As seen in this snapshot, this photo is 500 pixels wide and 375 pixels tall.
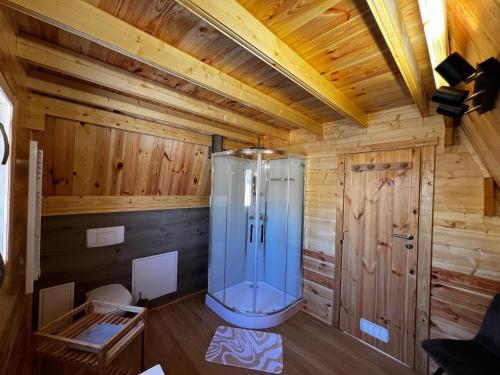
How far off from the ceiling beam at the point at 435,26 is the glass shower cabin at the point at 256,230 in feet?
5.61

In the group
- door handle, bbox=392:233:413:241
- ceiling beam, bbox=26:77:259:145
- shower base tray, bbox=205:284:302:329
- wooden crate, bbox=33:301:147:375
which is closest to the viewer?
wooden crate, bbox=33:301:147:375

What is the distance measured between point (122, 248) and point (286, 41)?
8.49 ft

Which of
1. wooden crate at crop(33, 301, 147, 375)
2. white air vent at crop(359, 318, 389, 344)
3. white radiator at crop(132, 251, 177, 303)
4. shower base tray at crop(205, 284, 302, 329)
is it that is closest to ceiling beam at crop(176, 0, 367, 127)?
wooden crate at crop(33, 301, 147, 375)

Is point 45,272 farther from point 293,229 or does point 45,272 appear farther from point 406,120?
point 406,120

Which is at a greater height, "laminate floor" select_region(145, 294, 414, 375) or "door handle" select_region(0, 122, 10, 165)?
"door handle" select_region(0, 122, 10, 165)

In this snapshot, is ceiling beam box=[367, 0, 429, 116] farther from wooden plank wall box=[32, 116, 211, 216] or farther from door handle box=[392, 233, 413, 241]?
wooden plank wall box=[32, 116, 211, 216]

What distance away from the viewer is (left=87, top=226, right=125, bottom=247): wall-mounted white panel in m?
A: 2.23

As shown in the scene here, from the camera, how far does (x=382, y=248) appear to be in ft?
6.99

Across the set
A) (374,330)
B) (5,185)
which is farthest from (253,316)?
(5,185)

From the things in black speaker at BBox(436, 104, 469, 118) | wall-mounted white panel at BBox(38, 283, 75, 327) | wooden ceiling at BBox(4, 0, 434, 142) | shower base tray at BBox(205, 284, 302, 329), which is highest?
wooden ceiling at BBox(4, 0, 434, 142)

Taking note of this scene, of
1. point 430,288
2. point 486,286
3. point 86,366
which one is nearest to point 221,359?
point 86,366

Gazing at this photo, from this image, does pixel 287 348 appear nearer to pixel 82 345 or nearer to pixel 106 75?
pixel 82 345

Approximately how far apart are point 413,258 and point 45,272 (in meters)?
3.40

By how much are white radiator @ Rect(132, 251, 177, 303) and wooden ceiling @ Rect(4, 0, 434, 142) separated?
2028 millimetres
